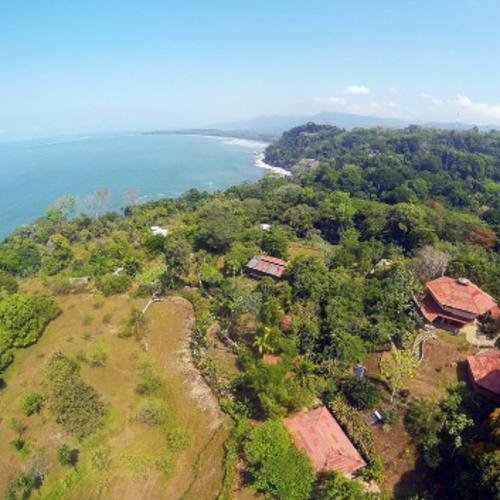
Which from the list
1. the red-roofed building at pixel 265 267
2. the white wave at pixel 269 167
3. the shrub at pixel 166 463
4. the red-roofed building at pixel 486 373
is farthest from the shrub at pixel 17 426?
the white wave at pixel 269 167

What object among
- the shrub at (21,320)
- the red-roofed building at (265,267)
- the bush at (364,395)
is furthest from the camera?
the red-roofed building at (265,267)

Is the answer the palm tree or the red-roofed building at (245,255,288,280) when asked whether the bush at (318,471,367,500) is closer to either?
the palm tree

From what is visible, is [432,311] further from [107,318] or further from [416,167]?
[416,167]

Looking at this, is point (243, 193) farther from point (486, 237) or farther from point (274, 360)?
point (274, 360)

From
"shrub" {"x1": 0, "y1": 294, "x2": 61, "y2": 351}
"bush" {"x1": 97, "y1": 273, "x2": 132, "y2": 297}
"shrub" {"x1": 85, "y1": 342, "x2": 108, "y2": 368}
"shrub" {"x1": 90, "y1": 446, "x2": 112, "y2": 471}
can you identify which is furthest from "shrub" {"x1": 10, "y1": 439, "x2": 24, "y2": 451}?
"bush" {"x1": 97, "y1": 273, "x2": 132, "y2": 297}

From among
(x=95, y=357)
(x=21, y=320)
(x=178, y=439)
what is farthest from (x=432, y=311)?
(x=21, y=320)

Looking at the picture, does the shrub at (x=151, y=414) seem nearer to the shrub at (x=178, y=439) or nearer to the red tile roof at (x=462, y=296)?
the shrub at (x=178, y=439)
